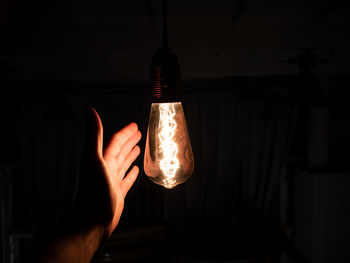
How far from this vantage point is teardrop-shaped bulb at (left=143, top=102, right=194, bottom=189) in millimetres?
878

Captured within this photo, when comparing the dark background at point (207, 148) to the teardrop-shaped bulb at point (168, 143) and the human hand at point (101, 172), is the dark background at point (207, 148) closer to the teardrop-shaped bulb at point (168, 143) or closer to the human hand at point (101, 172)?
the human hand at point (101, 172)

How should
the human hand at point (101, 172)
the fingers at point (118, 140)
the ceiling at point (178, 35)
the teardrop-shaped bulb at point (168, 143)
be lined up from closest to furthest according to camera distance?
the teardrop-shaped bulb at point (168, 143)
the human hand at point (101, 172)
the fingers at point (118, 140)
the ceiling at point (178, 35)

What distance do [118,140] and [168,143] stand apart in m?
0.32

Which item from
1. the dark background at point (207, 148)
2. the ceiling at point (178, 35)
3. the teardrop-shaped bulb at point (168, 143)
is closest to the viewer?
A: the teardrop-shaped bulb at point (168, 143)

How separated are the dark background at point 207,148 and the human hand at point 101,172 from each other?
1.03 m

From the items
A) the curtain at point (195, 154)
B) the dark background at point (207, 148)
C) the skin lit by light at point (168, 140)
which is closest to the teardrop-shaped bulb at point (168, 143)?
the skin lit by light at point (168, 140)

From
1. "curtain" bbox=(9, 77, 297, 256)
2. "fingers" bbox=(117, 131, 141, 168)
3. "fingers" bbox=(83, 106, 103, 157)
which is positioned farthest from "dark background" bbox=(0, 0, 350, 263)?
"fingers" bbox=(83, 106, 103, 157)

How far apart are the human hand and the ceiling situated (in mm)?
747

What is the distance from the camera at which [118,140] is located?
112 cm

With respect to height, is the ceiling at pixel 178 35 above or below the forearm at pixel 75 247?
above

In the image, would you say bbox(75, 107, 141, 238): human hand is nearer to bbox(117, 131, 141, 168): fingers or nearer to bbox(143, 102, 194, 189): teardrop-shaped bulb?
bbox(117, 131, 141, 168): fingers

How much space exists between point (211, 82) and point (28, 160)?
3.17 meters

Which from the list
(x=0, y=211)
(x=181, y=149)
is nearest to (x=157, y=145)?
(x=181, y=149)

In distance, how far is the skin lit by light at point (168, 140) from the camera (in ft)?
2.89
